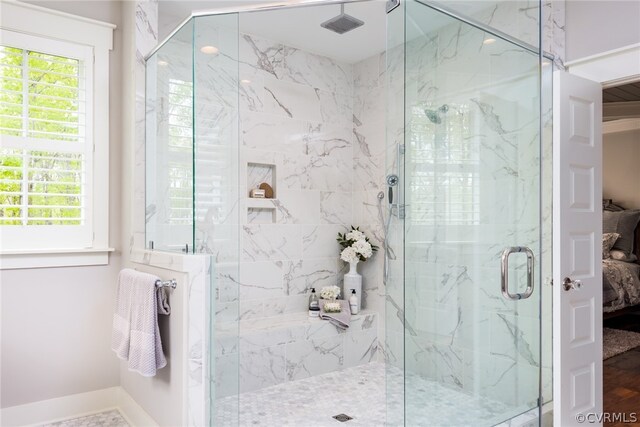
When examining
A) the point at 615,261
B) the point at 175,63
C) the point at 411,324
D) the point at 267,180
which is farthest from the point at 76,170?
the point at 615,261

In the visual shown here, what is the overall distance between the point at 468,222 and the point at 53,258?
7.51 feet

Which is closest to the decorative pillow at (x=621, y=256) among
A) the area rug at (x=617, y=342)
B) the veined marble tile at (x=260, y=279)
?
the area rug at (x=617, y=342)

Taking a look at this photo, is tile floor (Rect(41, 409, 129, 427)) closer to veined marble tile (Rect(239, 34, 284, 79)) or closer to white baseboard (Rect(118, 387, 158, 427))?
white baseboard (Rect(118, 387, 158, 427))

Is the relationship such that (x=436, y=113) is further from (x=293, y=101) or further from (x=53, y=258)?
(x=53, y=258)

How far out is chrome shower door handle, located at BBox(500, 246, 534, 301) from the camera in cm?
207

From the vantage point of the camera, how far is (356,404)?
9.60 ft

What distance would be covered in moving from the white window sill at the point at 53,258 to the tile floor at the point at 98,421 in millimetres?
893

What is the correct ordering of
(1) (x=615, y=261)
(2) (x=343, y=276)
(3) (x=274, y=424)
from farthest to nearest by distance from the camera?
(1) (x=615, y=261) < (2) (x=343, y=276) < (3) (x=274, y=424)

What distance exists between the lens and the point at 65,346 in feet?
8.83

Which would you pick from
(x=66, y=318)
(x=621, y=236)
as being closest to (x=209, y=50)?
(x=66, y=318)

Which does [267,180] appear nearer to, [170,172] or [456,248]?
[170,172]

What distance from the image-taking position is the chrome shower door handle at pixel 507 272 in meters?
2.07

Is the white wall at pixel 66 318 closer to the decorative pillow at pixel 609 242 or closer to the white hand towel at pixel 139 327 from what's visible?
the white hand towel at pixel 139 327

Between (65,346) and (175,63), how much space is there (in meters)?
1.76
